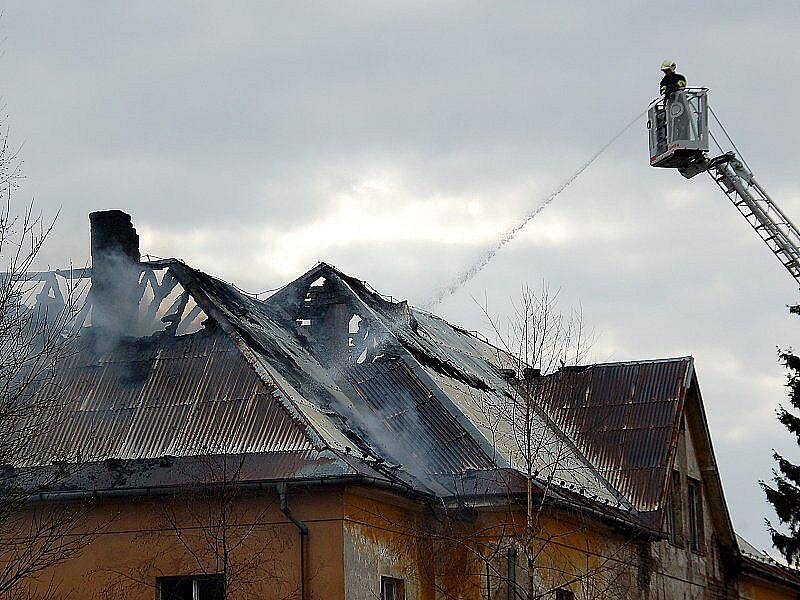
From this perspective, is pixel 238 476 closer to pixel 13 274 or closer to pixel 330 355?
pixel 13 274

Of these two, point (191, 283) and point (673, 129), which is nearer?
point (191, 283)

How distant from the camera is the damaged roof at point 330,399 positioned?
19281mm

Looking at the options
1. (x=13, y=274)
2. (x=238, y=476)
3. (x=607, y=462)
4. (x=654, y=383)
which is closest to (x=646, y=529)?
(x=607, y=462)

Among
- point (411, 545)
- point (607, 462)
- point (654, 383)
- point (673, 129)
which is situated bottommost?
point (411, 545)

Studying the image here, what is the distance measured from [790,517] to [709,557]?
36.4 ft

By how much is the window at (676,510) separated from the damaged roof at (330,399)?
4.49 feet

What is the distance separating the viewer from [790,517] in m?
37.3

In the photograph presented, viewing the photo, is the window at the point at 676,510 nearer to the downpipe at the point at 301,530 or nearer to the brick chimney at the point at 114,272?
the downpipe at the point at 301,530

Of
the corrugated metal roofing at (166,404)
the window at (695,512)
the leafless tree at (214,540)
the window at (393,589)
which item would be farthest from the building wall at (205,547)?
the window at (695,512)

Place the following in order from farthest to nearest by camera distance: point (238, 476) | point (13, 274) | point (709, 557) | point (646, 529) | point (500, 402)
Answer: point (709, 557) → point (500, 402) → point (646, 529) → point (238, 476) → point (13, 274)

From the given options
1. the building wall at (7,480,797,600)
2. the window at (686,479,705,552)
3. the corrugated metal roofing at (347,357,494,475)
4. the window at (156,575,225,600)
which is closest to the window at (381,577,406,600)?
A: the building wall at (7,480,797,600)

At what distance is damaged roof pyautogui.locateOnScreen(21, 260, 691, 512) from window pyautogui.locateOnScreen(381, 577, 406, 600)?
1318mm

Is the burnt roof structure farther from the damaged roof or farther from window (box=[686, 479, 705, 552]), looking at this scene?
window (box=[686, 479, 705, 552])

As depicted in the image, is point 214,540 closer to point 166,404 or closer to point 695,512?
point 166,404
